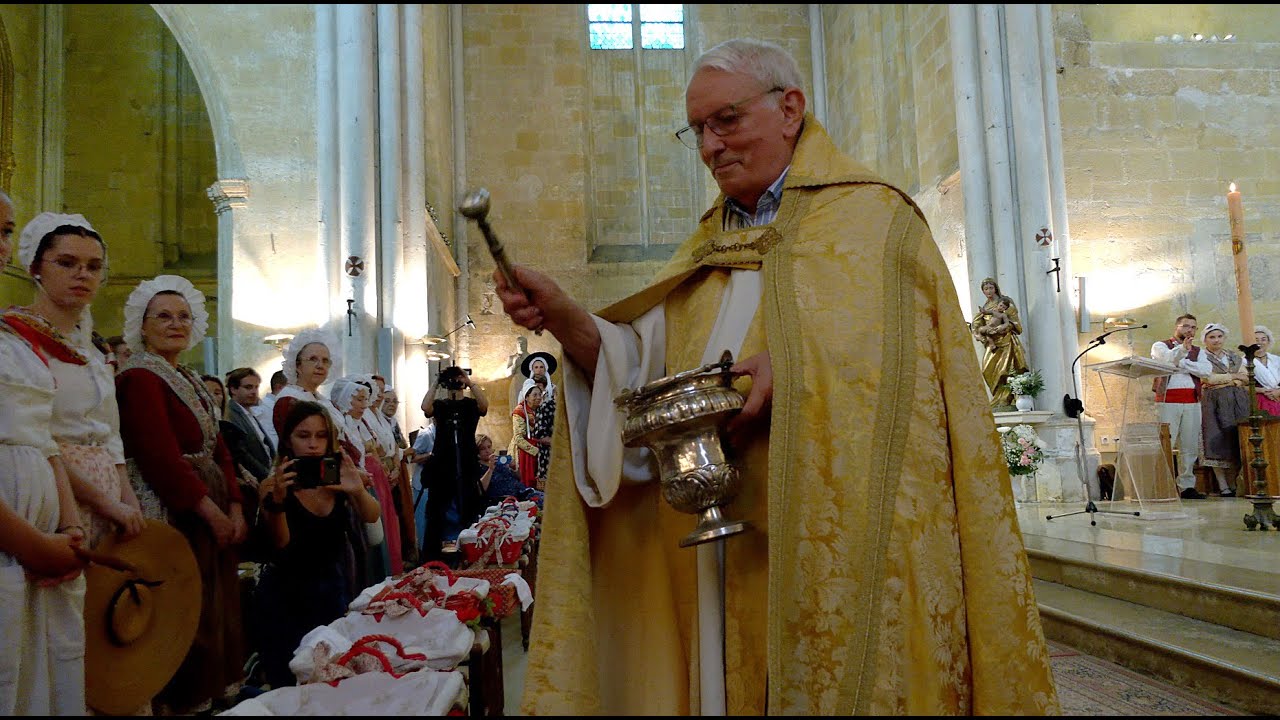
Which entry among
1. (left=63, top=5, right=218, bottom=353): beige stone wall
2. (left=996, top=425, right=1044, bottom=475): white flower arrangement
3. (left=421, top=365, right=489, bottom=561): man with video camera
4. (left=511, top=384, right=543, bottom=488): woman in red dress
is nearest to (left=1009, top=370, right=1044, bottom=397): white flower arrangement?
(left=996, top=425, right=1044, bottom=475): white flower arrangement

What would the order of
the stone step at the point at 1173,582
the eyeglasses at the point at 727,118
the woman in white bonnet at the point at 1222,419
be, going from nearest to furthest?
the eyeglasses at the point at 727,118
the stone step at the point at 1173,582
the woman in white bonnet at the point at 1222,419

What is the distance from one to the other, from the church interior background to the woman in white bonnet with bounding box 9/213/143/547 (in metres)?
3.81

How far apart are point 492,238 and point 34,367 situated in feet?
6.07

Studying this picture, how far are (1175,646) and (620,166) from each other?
15.7 metres

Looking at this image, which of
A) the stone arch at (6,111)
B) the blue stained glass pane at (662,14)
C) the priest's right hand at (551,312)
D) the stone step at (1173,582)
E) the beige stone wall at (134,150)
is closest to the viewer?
the priest's right hand at (551,312)

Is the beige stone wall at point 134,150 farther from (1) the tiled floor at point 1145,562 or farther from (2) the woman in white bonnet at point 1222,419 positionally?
(2) the woman in white bonnet at point 1222,419

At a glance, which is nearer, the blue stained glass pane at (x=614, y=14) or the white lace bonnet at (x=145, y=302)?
the white lace bonnet at (x=145, y=302)

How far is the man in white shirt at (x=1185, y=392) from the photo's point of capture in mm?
9602

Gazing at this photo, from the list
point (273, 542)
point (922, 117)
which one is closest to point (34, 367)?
point (273, 542)

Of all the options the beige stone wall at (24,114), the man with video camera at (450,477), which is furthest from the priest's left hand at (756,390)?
the beige stone wall at (24,114)

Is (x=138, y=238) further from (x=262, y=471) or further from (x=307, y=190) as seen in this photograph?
(x=262, y=471)

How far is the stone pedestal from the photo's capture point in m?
9.88

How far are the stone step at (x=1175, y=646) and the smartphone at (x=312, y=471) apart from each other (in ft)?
10.9

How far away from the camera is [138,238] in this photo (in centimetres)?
1452
